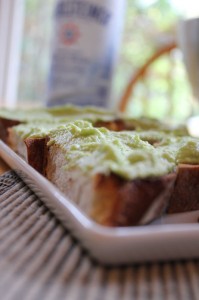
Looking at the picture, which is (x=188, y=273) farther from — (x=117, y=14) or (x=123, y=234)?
(x=117, y=14)

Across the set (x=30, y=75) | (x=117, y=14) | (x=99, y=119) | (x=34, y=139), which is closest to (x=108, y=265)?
(x=34, y=139)

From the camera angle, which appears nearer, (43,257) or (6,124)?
(43,257)

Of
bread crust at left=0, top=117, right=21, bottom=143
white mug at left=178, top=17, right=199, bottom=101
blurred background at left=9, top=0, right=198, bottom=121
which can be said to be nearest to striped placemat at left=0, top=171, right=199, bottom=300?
bread crust at left=0, top=117, right=21, bottom=143

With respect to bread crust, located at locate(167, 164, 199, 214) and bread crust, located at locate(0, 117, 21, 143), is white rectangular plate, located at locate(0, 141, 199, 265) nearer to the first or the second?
bread crust, located at locate(167, 164, 199, 214)

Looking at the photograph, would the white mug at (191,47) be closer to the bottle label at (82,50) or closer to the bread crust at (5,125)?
the bottle label at (82,50)

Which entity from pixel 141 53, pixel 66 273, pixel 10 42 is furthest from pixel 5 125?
pixel 141 53

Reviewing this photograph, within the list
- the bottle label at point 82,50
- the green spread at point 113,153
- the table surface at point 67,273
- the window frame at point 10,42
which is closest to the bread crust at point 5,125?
the green spread at point 113,153
